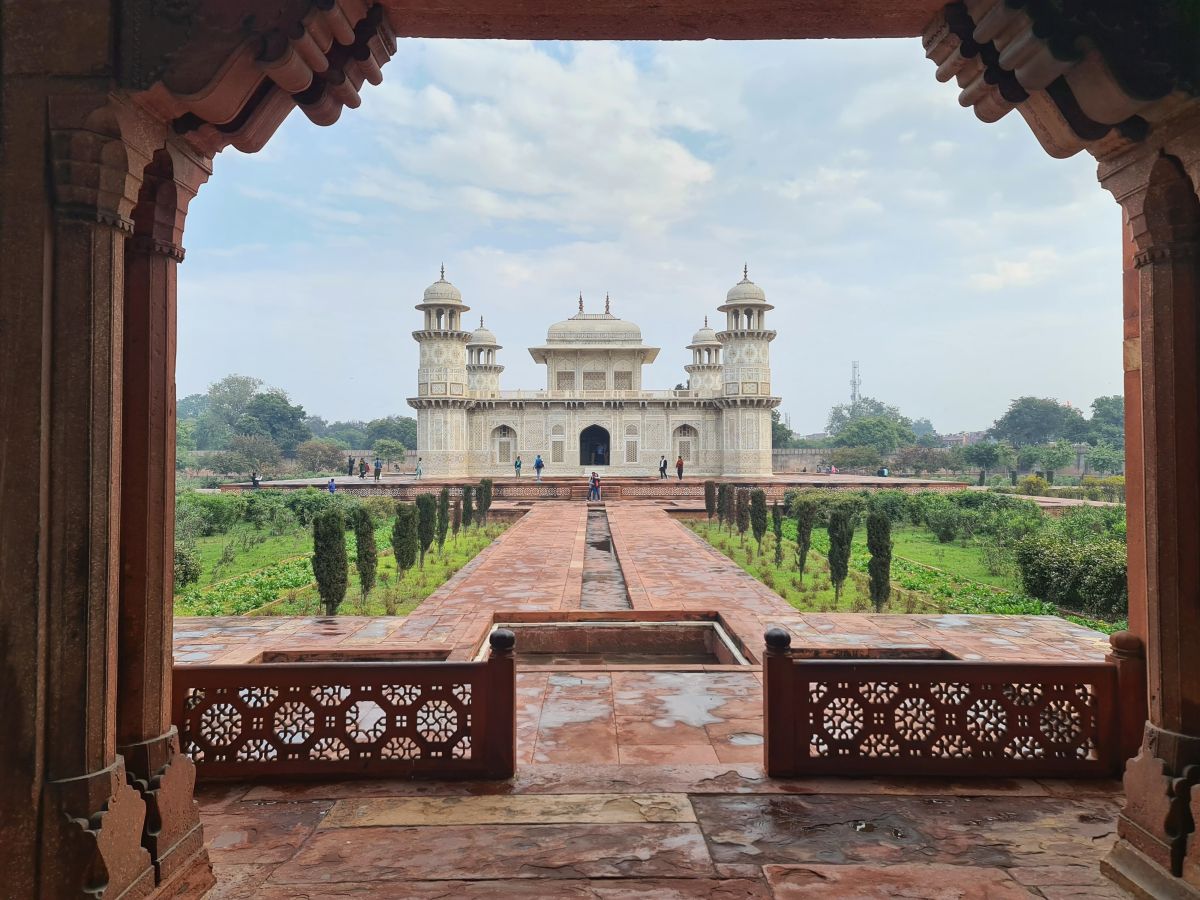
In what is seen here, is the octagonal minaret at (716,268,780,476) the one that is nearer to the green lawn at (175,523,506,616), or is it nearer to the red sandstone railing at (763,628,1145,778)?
the green lawn at (175,523,506,616)

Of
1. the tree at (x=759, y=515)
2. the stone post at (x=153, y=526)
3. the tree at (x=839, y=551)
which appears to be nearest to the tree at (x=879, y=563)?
the tree at (x=839, y=551)

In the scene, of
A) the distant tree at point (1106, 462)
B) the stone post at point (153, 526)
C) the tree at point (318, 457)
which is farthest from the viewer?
the tree at point (318, 457)

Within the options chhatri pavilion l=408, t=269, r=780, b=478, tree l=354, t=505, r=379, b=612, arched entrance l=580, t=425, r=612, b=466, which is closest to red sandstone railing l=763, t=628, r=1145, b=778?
tree l=354, t=505, r=379, b=612

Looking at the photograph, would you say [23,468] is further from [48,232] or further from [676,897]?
[676,897]

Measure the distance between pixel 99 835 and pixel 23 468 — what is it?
98 centimetres

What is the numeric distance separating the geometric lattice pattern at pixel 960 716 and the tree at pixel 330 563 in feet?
18.4

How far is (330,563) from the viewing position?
7.32 m

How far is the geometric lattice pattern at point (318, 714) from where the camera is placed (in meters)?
2.88

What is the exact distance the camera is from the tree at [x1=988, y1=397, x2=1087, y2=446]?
2456 inches

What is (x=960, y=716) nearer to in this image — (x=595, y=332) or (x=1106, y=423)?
(x=595, y=332)

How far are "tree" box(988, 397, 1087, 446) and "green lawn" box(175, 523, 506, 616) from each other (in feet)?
209

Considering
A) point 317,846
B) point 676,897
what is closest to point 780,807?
point 676,897

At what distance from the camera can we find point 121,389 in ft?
7.00

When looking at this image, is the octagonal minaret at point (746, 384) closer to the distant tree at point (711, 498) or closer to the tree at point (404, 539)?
the distant tree at point (711, 498)
